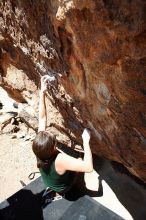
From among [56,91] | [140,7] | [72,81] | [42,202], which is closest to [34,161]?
[42,202]

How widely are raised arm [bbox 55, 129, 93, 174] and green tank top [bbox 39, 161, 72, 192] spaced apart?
0.08 metres

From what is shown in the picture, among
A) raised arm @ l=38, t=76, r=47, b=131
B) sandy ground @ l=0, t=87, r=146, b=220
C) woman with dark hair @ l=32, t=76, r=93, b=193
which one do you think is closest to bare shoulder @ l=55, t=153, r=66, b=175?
woman with dark hair @ l=32, t=76, r=93, b=193

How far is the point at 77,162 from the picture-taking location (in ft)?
10.5

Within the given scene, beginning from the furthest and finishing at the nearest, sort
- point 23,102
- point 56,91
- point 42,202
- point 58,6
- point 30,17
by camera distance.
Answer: point 23,102, point 42,202, point 56,91, point 30,17, point 58,6

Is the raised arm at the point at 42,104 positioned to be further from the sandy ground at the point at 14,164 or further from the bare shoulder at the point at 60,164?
the sandy ground at the point at 14,164

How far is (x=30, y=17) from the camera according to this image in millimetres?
2910

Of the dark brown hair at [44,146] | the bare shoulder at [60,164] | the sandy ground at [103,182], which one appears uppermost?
the dark brown hair at [44,146]

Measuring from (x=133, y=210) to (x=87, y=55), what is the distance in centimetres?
243

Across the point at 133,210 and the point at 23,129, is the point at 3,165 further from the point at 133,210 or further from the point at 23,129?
the point at 133,210

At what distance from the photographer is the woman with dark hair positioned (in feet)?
10.4

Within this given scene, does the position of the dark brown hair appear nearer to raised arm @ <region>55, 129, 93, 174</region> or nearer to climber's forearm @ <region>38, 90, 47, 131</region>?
raised arm @ <region>55, 129, 93, 174</region>

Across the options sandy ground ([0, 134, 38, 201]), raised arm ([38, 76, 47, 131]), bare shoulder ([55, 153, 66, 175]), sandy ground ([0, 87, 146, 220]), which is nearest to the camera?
bare shoulder ([55, 153, 66, 175])

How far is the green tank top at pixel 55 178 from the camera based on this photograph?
11.5 feet

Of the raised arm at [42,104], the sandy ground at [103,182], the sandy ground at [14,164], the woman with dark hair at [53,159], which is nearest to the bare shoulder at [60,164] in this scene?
the woman with dark hair at [53,159]
